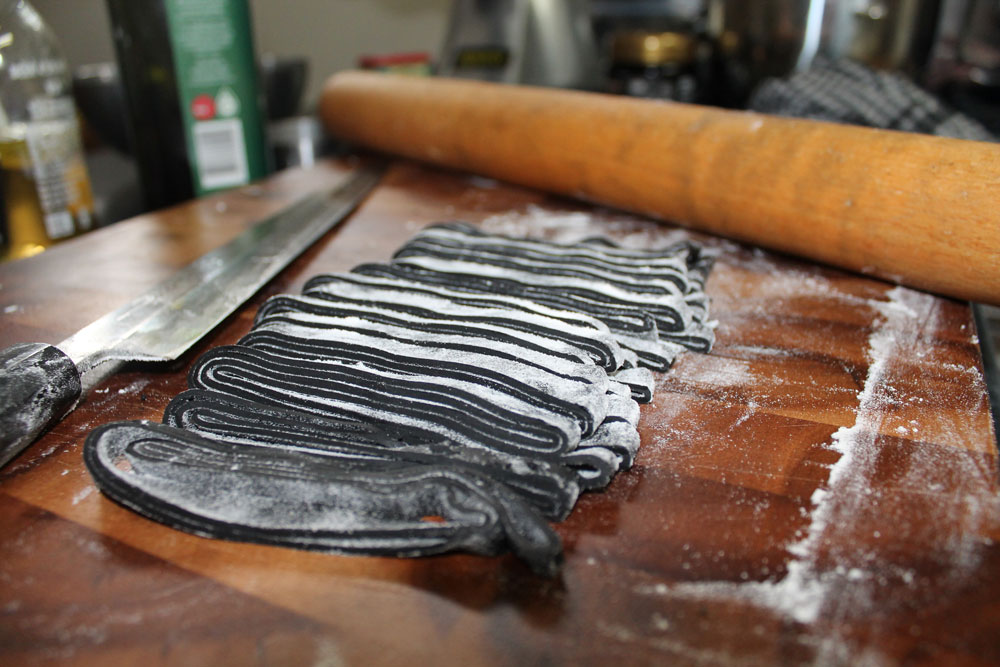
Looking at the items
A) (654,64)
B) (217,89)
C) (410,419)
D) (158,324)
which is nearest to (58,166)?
(217,89)

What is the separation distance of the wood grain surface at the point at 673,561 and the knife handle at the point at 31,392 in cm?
3

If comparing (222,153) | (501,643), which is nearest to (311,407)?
(501,643)

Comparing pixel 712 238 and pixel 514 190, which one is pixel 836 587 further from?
pixel 514 190

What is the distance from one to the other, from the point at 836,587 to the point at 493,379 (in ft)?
0.94

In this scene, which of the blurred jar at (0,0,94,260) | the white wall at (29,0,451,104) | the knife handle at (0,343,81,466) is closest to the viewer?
the knife handle at (0,343,81,466)

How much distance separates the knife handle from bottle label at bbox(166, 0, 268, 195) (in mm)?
939

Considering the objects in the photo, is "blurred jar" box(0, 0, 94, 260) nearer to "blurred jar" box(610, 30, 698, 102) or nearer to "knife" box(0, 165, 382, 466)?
"knife" box(0, 165, 382, 466)

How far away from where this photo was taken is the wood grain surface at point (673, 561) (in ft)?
1.38

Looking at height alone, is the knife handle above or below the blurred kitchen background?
below

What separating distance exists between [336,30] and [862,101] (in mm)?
1876

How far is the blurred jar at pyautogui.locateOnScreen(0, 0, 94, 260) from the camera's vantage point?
1.15 metres

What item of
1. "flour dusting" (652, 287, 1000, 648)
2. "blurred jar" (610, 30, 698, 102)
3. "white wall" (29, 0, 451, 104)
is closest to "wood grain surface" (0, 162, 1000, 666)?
"flour dusting" (652, 287, 1000, 648)

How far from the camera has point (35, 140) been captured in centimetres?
115

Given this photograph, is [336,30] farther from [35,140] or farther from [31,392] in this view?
[31,392]
